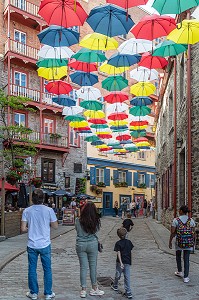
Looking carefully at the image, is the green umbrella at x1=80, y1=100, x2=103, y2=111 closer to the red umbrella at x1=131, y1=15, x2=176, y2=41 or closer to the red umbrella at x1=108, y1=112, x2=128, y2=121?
the red umbrella at x1=108, y1=112, x2=128, y2=121

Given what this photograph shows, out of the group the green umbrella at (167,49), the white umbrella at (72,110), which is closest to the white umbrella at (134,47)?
the green umbrella at (167,49)

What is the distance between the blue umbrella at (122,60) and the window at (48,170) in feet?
62.7

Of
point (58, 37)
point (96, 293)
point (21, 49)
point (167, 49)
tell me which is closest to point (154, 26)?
point (167, 49)

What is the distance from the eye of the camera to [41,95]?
Answer: 30.8m

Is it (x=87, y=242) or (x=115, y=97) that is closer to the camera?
(x=87, y=242)

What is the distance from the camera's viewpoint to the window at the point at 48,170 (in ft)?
103

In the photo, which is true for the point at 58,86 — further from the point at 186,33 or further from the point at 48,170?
the point at 48,170

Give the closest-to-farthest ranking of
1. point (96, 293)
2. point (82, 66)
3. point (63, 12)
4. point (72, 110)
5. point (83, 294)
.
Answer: point (83, 294) < point (96, 293) < point (63, 12) < point (82, 66) < point (72, 110)

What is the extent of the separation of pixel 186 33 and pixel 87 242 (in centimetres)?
580

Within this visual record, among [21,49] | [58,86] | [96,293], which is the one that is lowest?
[96,293]

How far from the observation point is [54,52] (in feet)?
44.0

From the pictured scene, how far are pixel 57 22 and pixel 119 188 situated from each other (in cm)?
3131

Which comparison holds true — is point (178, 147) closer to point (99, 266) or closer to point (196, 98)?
point (196, 98)

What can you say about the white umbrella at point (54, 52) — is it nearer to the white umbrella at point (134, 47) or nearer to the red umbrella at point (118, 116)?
the white umbrella at point (134, 47)
